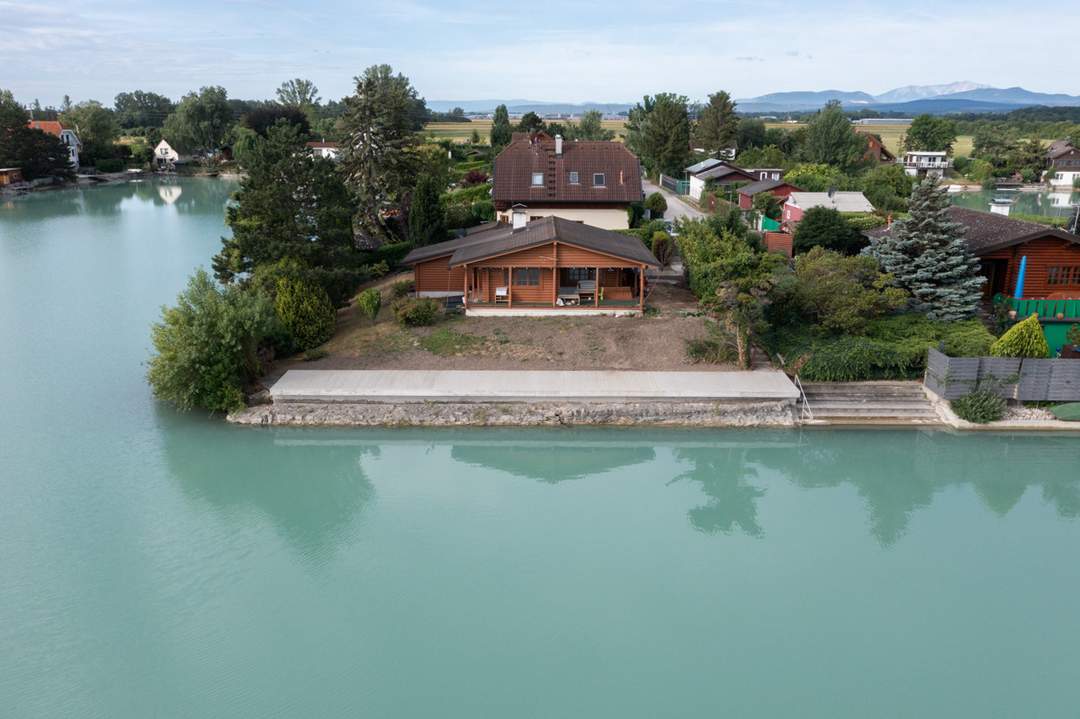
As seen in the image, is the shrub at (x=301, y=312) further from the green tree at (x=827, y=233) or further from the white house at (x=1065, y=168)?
the white house at (x=1065, y=168)

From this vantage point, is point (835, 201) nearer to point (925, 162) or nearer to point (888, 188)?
point (888, 188)

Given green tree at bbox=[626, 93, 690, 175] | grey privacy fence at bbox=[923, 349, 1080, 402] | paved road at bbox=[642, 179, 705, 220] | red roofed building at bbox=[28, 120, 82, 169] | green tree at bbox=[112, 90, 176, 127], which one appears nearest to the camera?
grey privacy fence at bbox=[923, 349, 1080, 402]

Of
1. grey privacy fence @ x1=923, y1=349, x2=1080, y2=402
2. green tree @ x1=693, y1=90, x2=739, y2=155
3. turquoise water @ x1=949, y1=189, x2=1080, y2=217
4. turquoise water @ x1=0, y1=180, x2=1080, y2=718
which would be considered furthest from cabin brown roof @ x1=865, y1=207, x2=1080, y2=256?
green tree @ x1=693, y1=90, x2=739, y2=155

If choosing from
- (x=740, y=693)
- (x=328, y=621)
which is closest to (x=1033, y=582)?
(x=740, y=693)

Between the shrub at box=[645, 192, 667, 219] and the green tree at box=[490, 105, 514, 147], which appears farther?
the green tree at box=[490, 105, 514, 147]

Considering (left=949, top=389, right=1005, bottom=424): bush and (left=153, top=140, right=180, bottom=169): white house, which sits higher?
(left=153, top=140, right=180, bottom=169): white house

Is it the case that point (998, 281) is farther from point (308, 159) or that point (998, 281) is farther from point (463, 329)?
point (308, 159)

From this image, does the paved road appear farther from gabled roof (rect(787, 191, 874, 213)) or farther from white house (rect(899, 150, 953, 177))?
white house (rect(899, 150, 953, 177))
